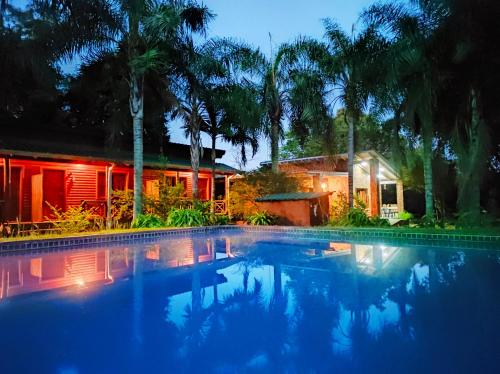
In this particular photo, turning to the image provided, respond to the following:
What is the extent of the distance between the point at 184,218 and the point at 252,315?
8.74 m

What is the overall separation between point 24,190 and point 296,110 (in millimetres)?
10696

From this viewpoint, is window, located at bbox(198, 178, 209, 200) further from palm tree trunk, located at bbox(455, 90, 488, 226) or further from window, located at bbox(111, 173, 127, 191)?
palm tree trunk, located at bbox(455, 90, 488, 226)

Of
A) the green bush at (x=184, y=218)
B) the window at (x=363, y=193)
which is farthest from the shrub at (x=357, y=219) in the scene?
the window at (x=363, y=193)

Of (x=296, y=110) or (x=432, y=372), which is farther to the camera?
(x=296, y=110)

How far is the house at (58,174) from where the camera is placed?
455 inches

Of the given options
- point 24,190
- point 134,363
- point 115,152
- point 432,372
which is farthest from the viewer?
point 115,152

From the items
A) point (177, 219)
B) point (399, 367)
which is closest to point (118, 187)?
point (177, 219)

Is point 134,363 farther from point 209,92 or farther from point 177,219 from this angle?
point 209,92

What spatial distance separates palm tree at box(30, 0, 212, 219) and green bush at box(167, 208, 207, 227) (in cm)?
112

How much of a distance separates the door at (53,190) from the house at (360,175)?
8.56 metres

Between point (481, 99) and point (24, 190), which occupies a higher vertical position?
point (481, 99)

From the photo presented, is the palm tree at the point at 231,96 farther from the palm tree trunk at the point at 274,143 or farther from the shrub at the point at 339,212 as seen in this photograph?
the shrub at the point at 339,212

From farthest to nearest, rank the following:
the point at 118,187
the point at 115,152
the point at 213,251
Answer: the point at 118,187, the point at 115,152, the point at 213,251

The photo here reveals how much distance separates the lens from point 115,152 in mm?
14602
